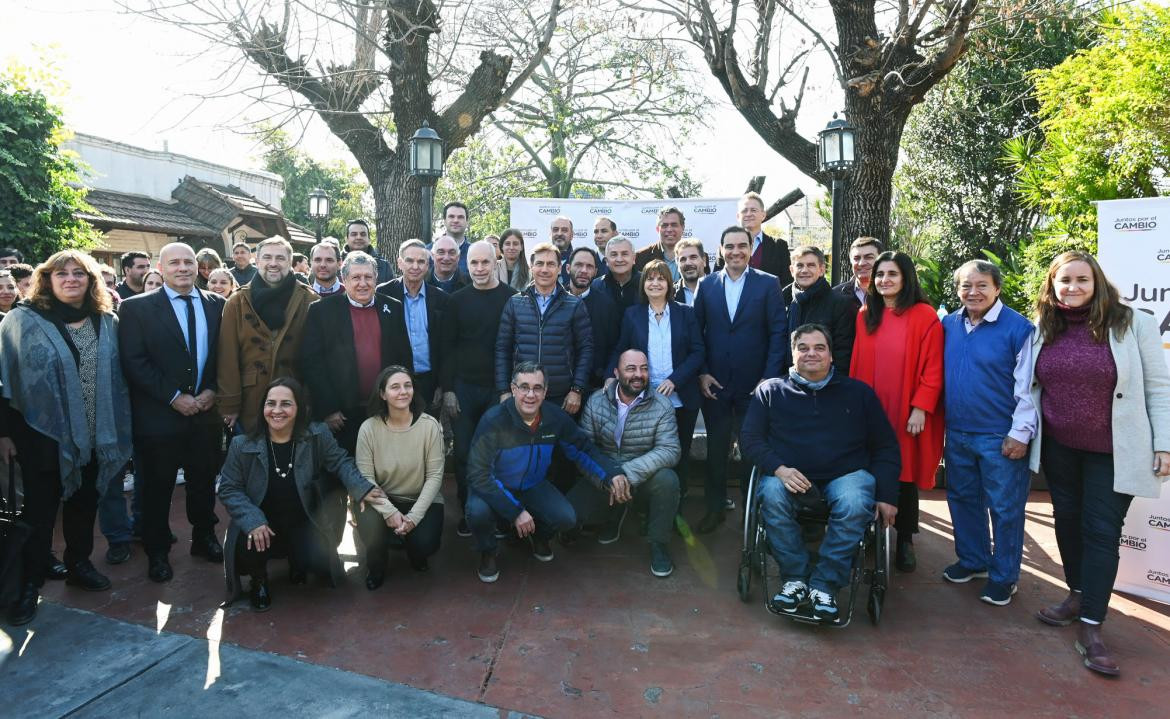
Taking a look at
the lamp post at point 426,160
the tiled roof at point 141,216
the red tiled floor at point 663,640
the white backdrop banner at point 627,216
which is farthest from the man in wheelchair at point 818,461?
the tiled roof at point 141,216

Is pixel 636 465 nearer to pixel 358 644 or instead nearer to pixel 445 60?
pixel 358 644

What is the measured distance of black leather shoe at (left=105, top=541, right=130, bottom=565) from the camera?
13.4 ft

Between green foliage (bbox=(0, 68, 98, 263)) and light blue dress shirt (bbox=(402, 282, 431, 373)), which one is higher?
green foliage (bbox=(0, 68, 98, 263))

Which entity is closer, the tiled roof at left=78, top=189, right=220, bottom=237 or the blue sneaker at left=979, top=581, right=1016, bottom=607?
the blue sneaker at left=979, top=581, right=1016, bottom=607

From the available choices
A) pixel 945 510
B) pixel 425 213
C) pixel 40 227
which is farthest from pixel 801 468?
pixel 40 227

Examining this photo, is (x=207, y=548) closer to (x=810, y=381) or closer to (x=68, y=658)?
(x=68, y=658)

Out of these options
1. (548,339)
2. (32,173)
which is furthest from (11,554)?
(32,173)

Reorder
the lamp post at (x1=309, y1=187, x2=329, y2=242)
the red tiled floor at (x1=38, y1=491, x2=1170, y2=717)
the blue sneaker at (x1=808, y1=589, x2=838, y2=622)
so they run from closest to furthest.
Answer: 1. the red tiled floor at (x1=38, y1=491, x2=1170, y2=717)
2. the blue sneaker at (x1=808, y1=589, x2=838, y2=622)
3. the lamp post at (x1=309, y1=187, x2=329, y2=242)

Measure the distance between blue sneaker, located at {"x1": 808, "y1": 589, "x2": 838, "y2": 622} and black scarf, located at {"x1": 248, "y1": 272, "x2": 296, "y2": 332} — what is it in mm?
3272

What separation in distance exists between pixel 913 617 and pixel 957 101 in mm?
11926

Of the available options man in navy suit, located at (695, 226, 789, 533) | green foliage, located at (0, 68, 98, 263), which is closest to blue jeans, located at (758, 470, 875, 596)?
man in navy suit, located at (695, 226, 789, 533)

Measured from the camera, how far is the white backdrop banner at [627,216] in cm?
761

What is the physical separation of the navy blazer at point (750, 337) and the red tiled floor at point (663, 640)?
114 centimetres

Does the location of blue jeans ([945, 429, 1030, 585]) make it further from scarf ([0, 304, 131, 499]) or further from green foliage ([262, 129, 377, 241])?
green foliage ([262, 129, 377, 241])
